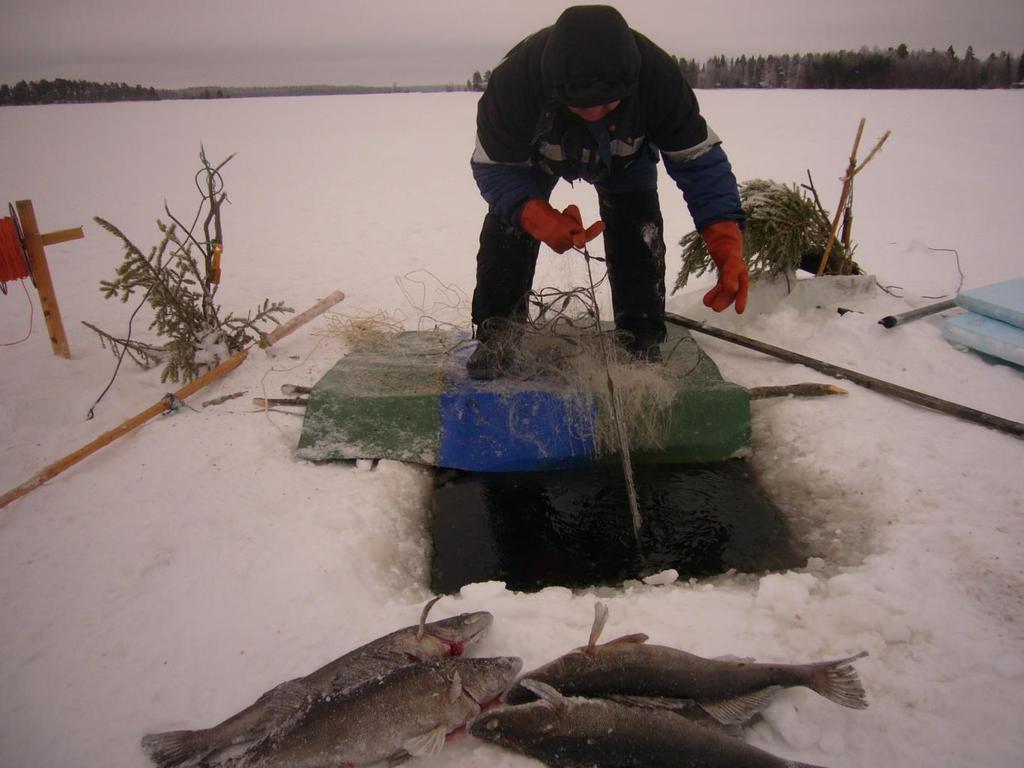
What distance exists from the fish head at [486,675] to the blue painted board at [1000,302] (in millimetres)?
4071

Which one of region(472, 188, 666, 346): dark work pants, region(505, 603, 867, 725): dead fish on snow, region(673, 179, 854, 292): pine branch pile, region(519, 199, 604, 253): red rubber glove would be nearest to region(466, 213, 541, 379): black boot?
region(472, 188, 666, 346): dark work pants

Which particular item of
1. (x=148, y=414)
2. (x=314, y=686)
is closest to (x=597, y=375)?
(x=314, y=686)

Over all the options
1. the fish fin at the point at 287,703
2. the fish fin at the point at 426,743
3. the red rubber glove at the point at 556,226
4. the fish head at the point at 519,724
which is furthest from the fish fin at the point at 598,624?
the red rubber glove at the point at 556,226

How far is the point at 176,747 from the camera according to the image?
1923 mm

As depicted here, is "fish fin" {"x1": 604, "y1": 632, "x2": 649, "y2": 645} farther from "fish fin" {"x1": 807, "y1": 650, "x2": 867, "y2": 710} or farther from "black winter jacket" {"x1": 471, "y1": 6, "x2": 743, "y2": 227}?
"black winter jacket" {"x1": 471, "y1": 6, "x2": 743, "y2": 227}

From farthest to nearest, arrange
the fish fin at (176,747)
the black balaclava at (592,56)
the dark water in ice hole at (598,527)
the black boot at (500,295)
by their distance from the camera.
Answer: the black boot at (500,295) → the dark water in ice hole at (598,527) → the black balaclava at (592,56) → the fish fin at (176,747)

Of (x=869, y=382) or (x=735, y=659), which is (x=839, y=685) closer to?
(x=735, y=659)

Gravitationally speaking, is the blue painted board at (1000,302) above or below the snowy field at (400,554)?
above

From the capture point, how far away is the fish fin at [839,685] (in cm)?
186

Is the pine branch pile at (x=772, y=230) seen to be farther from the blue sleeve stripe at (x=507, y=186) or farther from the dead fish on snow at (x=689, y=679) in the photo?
the dead fish on snow at (x=689, y=679)

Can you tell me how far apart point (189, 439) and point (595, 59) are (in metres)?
2.93

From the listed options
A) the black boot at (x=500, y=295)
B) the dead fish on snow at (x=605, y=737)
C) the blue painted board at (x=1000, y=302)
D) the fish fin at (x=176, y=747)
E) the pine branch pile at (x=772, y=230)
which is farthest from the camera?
the pine branch pile at (x=772, y=230)

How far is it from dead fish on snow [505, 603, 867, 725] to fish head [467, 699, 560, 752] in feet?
0.42

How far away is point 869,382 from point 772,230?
4.40 ft
